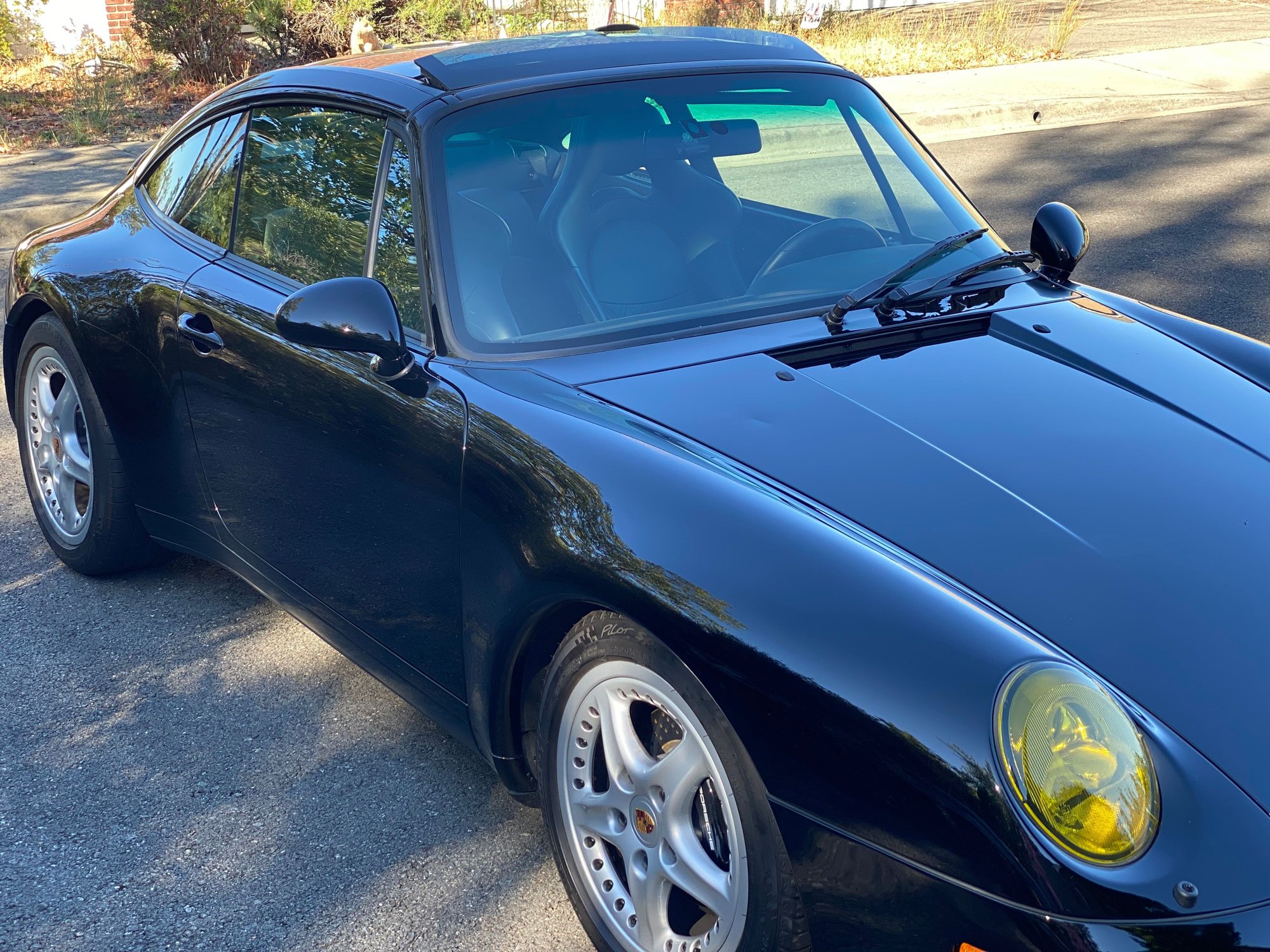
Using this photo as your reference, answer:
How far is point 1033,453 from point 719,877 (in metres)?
0.98

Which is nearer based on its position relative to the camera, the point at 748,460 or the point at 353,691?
the point at 748,460

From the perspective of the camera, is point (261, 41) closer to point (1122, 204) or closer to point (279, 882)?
point (1122, 204)

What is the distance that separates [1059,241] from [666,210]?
1.10 meters

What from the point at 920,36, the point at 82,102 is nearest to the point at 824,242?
the point at 82,102

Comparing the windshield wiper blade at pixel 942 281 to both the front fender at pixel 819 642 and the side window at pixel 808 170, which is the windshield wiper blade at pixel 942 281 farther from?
the front fender at pixel 819 642

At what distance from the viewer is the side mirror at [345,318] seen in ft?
9.09

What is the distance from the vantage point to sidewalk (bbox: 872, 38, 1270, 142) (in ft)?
39.7

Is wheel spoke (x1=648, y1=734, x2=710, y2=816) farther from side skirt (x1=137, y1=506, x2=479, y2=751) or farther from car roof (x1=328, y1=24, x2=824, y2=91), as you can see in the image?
car roof (x1=328, y1=24, x2=824, y2=91)

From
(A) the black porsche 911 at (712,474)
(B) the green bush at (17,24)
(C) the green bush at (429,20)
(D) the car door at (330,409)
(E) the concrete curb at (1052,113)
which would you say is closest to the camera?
(A) the black porsche 911 at (712,474)

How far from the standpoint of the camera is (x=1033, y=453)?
249 cm

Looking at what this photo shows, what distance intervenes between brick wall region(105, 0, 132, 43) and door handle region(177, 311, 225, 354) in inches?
563

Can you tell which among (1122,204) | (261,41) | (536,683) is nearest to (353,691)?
(536,683)

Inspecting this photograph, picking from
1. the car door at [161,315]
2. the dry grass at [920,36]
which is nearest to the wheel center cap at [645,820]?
the car door at [161,315]

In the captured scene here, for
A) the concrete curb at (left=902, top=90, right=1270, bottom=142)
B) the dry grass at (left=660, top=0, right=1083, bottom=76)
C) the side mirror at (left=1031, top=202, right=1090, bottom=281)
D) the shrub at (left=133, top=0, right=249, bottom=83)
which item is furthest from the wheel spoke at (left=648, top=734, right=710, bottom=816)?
the shrub at (left=133, top=0, right=249, bottom=83)
